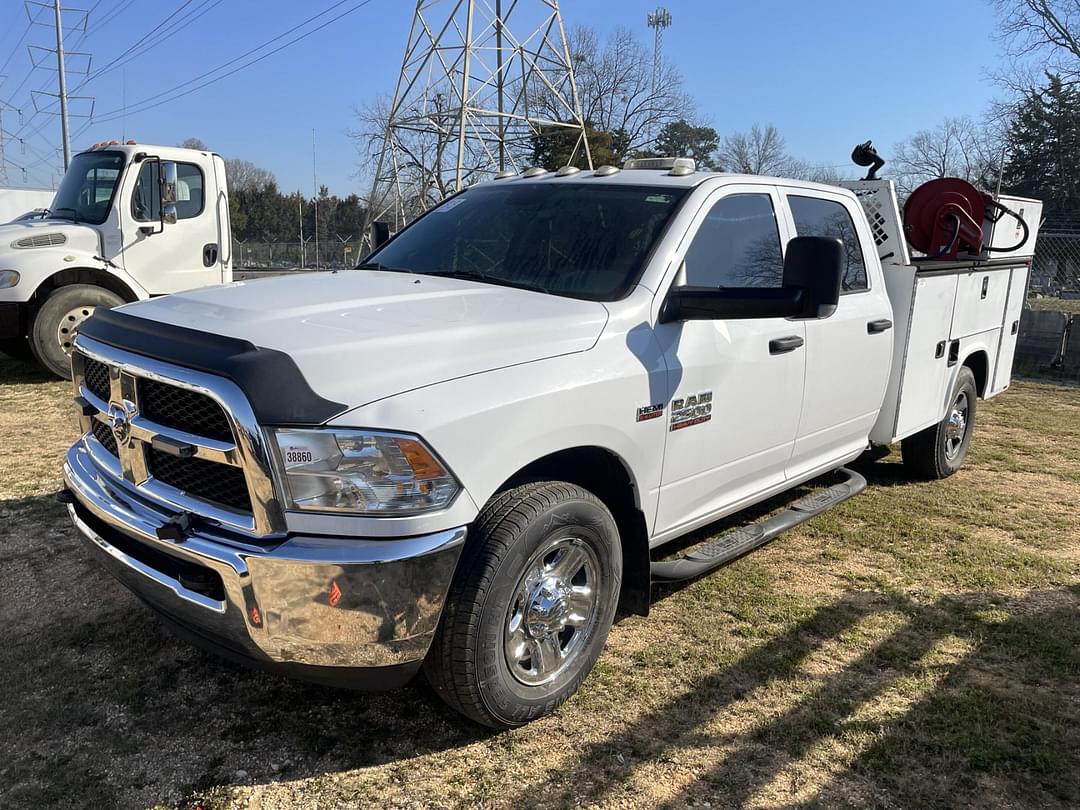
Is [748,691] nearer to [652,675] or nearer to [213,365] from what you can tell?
[652,675]

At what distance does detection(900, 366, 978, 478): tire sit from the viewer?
5957 millimetres

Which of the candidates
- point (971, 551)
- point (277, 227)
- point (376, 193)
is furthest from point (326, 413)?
point (277, 227)

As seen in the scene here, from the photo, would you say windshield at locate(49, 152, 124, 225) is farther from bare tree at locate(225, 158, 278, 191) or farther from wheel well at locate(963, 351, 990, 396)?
bare tree at locate(225, 158, 278, 191)

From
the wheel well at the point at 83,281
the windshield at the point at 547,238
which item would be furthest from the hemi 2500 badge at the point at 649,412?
the wheel well at the point at 83,281

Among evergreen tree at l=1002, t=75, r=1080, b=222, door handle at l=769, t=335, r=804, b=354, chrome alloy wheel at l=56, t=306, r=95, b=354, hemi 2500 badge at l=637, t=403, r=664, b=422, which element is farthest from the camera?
evergreen tree at l=1002, t=75, r=1080, b=222

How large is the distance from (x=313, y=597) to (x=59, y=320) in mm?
8114

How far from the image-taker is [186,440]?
8.21ft

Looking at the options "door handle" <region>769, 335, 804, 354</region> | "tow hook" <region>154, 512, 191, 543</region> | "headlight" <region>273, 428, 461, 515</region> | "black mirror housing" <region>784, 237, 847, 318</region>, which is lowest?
"tow hook" <region>154, 512, 191, 543</region>

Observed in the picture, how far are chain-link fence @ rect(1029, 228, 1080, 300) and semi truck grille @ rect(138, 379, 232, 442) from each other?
949 inches

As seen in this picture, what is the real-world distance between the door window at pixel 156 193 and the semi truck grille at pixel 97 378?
281 inches

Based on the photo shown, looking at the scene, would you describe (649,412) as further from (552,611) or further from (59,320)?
(59,320)

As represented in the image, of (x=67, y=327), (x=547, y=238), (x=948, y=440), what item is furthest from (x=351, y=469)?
(x=67, y=327)

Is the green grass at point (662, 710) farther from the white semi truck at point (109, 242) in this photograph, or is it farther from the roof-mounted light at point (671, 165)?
the white semi truck at point (109, 242)

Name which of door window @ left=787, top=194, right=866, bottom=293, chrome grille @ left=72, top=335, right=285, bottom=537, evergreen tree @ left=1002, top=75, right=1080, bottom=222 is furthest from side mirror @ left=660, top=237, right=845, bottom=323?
evergreen tree @ left=1002, top=75, right=1080, bottom=222
